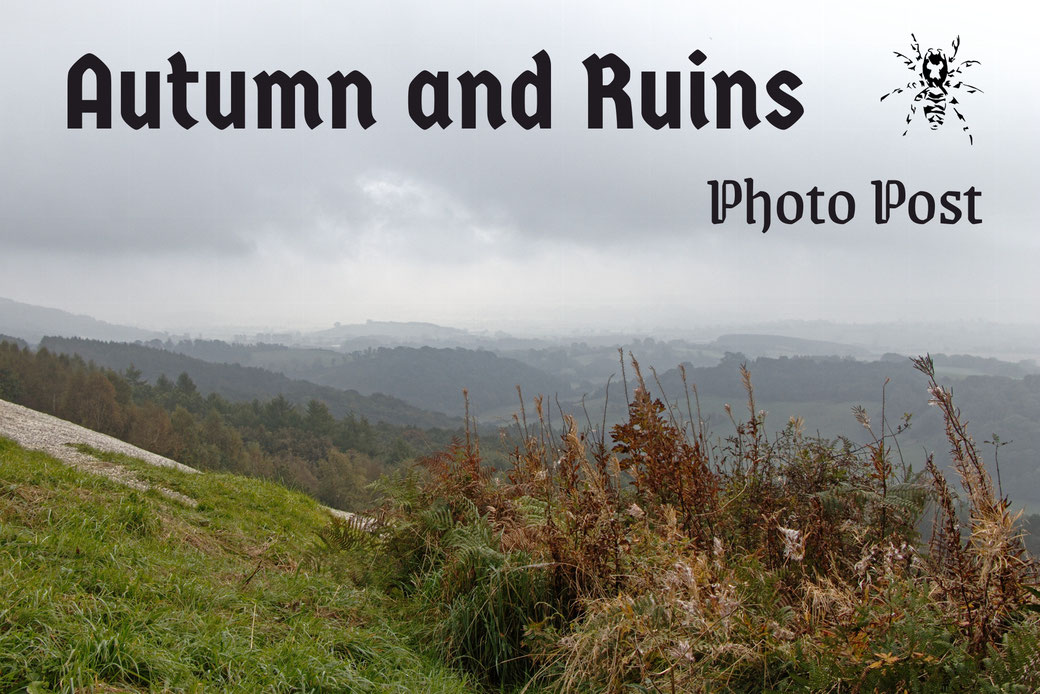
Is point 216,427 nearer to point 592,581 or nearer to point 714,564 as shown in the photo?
point 592,581

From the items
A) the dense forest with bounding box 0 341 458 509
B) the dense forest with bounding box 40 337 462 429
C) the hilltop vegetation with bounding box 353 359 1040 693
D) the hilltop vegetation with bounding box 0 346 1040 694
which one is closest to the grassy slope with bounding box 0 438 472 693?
the hilltop vegetation with bounding box 0 346 1040 694

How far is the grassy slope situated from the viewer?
2545 mm

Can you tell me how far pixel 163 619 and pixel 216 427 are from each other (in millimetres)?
52675

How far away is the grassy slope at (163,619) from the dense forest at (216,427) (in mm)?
28404

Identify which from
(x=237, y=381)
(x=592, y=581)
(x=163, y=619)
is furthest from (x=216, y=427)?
(x=237, y=381)

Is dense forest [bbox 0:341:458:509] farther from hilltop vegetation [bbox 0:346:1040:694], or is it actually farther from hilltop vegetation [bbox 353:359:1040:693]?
hilltop vegetation [bbox 353:359:1040:693]

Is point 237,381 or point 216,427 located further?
point 237,381

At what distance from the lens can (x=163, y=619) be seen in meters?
3.01

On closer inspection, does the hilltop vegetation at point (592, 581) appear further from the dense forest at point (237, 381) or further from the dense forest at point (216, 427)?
the dense forest at point (237, 381)

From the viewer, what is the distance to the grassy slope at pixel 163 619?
254 cm

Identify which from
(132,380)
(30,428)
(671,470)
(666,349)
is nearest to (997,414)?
(666,349)

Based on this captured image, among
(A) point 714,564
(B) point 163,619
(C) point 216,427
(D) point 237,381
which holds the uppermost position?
(A) point 714,564

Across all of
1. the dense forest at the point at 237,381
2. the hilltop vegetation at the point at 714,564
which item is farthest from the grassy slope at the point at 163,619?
the dense forest at the point at 237,381

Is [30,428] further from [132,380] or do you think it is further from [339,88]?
[132,380]
